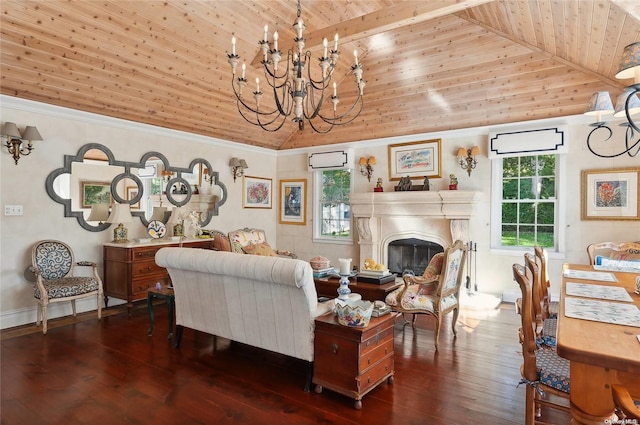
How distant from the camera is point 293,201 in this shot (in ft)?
24.6

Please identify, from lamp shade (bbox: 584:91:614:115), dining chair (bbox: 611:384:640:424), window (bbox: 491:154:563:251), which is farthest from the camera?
window (bbox: 491:154:563:251)

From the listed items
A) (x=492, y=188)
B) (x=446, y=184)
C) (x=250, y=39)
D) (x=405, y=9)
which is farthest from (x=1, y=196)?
(x=492, y=188)

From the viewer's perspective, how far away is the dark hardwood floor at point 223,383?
2.32 metres

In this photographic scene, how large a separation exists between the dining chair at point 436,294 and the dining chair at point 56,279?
3.37 metres

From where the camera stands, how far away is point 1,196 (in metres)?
4.04

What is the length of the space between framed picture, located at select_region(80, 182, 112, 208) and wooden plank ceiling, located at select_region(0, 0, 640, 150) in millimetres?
947

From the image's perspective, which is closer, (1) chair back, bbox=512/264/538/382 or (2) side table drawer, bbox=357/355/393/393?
(1) chair back, bbox=512/264/538/382

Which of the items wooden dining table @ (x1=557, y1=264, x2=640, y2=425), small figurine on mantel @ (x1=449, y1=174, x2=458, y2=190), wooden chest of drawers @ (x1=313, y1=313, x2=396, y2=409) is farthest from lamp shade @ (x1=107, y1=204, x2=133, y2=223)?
wooden dining table @ (x1=557, y1=264, x2=640, y2=425)

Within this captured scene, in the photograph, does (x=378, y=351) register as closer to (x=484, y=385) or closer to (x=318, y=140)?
(x=484, y=385)

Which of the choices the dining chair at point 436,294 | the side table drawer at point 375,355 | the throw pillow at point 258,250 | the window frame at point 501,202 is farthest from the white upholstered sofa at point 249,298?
the window frame at point 501,202

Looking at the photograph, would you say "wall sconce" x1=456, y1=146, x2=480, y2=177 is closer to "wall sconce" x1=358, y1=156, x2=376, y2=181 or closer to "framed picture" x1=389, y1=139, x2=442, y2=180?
"framed picture" x1=389, y1=139, x2=442, y2=180

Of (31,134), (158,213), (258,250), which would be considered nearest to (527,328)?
(258,250)

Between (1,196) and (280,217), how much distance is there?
4.50m

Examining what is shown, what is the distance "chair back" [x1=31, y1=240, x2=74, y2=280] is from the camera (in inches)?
163
